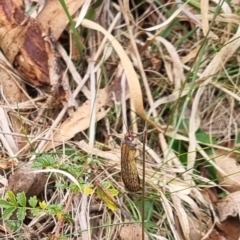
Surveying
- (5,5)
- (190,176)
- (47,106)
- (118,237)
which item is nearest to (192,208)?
(190,176)

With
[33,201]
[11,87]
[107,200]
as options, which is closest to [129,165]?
[107,200]

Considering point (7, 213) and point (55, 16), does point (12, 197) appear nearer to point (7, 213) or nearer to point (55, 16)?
point (7, 213)

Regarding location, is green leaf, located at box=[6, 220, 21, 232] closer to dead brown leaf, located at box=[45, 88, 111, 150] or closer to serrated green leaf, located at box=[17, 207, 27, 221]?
serrated green leaf, located at box=[17, 207, 27, 221]

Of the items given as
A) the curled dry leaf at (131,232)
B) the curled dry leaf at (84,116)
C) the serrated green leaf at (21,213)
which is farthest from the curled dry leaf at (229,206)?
the serrated green leaf at (21,213)

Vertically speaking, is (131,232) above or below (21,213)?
below

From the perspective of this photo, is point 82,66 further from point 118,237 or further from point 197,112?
point 118,237

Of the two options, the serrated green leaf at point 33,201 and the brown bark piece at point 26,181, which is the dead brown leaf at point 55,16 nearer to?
the brown bark piece at point 26,181
